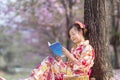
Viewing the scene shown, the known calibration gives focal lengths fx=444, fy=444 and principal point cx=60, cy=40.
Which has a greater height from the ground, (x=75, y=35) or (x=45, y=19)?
(x=45, y=19)

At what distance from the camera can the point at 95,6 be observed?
7.03 metres

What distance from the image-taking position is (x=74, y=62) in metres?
6.23

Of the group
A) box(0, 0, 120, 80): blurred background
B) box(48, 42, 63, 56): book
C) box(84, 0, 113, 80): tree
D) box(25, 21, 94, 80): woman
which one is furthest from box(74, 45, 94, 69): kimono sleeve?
box(0, 0, 120, 80): blurred background

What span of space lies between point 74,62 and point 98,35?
93cm

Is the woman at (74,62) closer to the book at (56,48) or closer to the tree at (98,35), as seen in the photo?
the book at (56,48)

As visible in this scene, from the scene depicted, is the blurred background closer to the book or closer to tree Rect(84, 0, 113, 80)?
tree Rect(84, 0, 113, 80)

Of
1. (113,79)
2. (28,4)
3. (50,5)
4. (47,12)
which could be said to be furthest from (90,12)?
(47,12)

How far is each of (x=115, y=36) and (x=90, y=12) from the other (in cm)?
956

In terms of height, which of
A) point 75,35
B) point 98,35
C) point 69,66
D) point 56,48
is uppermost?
point 98,35

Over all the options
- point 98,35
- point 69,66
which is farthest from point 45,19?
point 69,66

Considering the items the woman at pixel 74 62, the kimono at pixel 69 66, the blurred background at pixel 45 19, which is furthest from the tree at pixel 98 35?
the blurred background at pixel 45 19

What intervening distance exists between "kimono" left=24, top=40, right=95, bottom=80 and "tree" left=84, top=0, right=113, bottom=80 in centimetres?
54

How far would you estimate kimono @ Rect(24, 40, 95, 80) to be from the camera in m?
6.26

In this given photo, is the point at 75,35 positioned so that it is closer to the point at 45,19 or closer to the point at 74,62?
the point at 74,62
